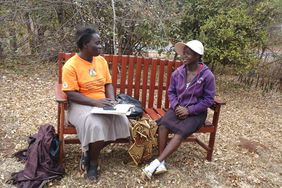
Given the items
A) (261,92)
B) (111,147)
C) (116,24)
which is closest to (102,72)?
(111,147)

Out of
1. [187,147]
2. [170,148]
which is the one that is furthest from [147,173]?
[187,147]

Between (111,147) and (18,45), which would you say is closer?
(111,147)

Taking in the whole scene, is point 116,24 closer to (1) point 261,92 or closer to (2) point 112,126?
(1) point 261,92

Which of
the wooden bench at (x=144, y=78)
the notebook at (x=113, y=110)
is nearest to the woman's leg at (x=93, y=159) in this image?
the notebook at (x=113, y=110)

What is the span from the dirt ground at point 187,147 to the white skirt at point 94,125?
1.55 feet

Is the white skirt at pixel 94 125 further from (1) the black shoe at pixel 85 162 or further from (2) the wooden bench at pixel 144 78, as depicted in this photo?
(2) the wooden bench at pixel 144 78

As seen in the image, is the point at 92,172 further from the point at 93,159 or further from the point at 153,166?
the point at 153,166

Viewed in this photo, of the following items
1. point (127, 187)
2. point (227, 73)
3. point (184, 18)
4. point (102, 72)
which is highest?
point (184, 18)

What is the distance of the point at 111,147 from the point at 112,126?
91 cm

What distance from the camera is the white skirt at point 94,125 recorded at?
361 centimetres

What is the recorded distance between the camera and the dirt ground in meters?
3.98

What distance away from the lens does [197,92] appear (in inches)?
161

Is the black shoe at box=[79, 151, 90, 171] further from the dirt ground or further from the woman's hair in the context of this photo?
the woman's hair

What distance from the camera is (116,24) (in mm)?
7574
